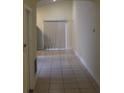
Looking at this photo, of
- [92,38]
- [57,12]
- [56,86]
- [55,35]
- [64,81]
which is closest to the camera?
[56,86]

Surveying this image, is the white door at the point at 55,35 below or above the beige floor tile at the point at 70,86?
above

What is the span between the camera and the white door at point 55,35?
1362 centimetres

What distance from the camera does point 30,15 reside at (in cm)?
475

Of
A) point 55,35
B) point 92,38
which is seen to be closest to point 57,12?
point 55,35

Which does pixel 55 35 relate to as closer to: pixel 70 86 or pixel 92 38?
pixel 92 38

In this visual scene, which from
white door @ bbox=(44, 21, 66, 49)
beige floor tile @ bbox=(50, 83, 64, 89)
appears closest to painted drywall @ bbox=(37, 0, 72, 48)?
white door @ bbox=(44, 21, 66, 49)

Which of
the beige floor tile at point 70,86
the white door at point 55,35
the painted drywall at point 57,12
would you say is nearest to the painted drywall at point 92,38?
the beige floor tile at point 70,86

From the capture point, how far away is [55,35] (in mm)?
13734

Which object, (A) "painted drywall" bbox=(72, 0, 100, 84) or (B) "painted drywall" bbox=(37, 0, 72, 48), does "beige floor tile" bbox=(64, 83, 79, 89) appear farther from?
(B) "painted drywall" bbox=(37, 0, 72, 48)

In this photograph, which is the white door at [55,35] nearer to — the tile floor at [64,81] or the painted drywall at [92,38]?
the painted drywall at [92,38]
